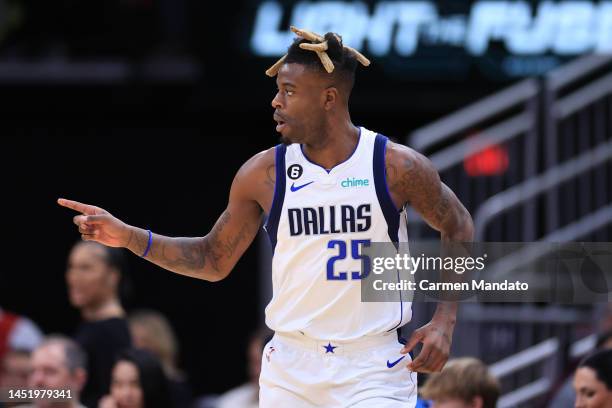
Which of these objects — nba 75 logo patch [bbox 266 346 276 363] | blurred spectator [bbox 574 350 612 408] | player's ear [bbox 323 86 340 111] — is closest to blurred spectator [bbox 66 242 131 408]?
nba 75 logo patch [bbox 266 346 276 363]

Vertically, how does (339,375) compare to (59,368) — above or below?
above

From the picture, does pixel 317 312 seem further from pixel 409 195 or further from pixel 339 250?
pixel 409 195

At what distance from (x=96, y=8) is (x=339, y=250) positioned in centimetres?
758

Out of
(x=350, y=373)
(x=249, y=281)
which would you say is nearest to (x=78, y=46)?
(x=249, y=281)

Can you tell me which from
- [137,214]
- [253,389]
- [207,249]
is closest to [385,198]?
[207,249]

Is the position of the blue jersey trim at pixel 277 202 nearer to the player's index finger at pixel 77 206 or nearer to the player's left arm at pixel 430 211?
the player's left arm at pixel 430 211

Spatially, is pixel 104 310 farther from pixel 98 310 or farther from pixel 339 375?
pixel 339 375

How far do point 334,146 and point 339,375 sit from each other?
0.94 metres

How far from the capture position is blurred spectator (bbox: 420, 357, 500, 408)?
627cm

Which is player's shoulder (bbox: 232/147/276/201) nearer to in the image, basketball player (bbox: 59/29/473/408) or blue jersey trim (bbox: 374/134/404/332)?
basketball player (bbox: 59/29/473/408)

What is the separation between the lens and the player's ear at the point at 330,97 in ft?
17.5

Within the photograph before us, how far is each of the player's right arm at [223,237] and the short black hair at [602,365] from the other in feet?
6.23

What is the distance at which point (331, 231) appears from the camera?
5.21 m

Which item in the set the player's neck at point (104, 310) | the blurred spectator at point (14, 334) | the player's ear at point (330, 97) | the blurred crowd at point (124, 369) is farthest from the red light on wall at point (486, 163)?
the player's ear at point (330, 97)
